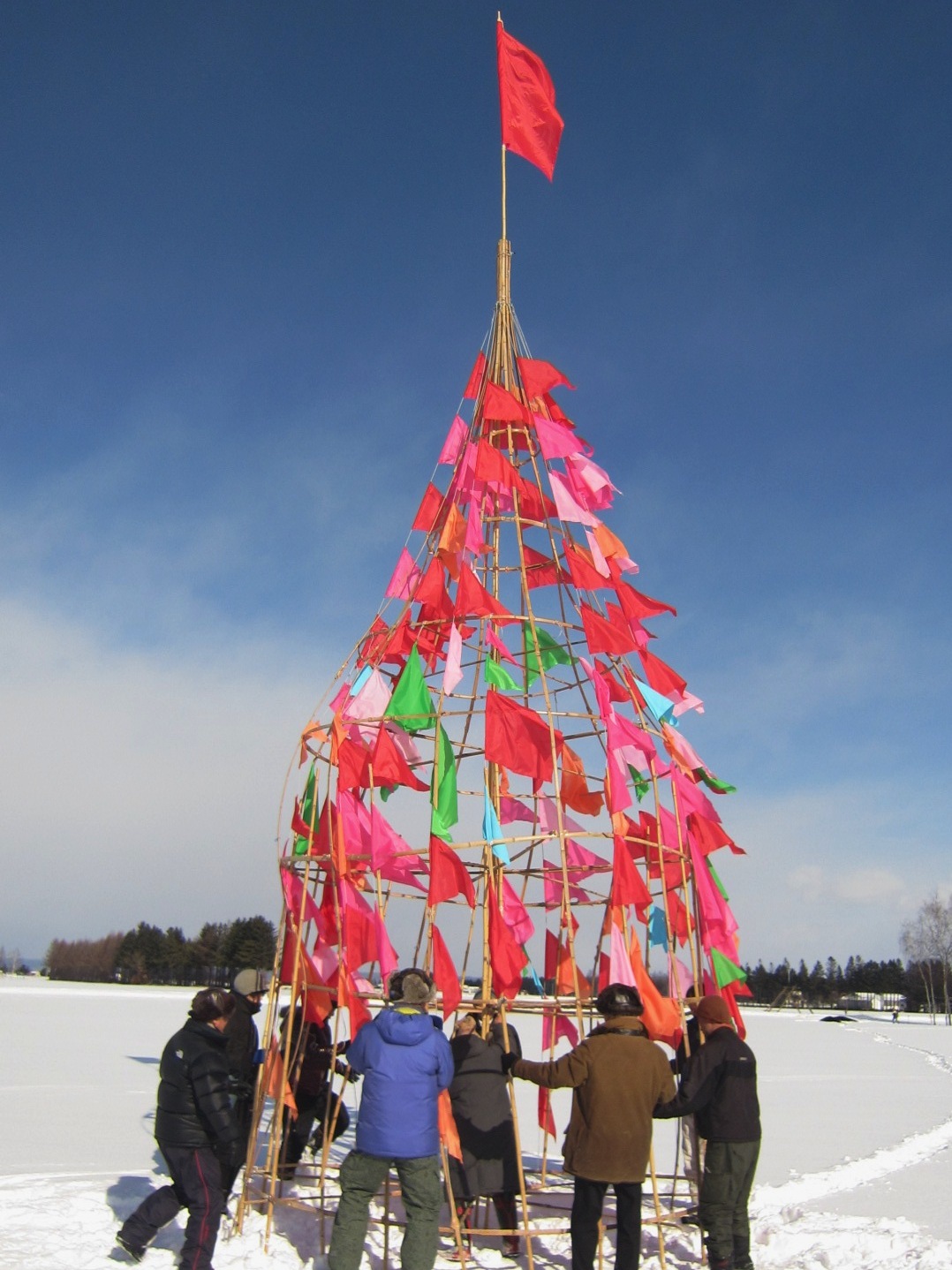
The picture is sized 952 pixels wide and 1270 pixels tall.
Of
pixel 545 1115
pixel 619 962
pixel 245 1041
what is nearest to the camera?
pixel 619 962

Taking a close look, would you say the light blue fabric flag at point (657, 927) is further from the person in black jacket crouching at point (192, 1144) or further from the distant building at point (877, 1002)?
the distant building at point (877, 1002)

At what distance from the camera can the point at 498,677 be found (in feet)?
24.7

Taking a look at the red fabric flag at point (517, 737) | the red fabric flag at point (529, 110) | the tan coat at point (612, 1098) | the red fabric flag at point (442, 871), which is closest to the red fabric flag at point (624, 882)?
the red fabric flag at point (517, 737)

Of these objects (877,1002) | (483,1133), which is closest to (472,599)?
(483,1133)

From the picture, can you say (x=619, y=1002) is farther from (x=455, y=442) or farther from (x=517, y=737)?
(x=455, y=442)

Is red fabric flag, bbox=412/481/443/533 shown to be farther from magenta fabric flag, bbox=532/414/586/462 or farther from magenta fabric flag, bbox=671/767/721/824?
magenta fabric flag, bbox=671/767/721/824

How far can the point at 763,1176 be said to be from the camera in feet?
29.1

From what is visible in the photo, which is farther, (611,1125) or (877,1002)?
(877,1002)

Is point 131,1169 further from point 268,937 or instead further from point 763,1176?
point 268,937

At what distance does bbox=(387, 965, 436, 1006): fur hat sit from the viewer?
5020mm

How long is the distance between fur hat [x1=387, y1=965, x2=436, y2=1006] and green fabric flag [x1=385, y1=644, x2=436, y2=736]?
188cm

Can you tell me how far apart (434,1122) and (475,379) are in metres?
Result: 5.38

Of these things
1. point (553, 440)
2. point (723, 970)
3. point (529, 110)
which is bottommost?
point (723, 970)

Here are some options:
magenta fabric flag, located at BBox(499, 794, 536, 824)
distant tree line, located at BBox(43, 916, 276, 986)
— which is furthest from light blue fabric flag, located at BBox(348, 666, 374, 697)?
distant tree line, located at BBox(43, 916, 276, 986)
